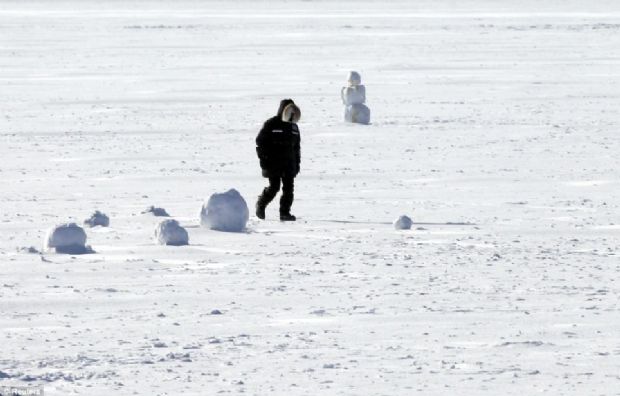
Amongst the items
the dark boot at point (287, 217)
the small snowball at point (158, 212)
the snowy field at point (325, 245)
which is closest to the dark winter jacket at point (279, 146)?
the dark boot at point (287, 217)

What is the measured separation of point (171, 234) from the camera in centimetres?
984

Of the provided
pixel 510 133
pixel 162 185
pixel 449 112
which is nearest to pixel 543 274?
pixel 162 185

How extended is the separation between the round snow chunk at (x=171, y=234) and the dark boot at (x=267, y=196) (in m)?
1.30

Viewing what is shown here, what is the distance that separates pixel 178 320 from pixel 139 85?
63.6 feet

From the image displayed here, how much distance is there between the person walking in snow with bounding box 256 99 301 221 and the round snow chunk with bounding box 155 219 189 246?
49.8 inches

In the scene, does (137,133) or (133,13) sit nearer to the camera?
(137,133)

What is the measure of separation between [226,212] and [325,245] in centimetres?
90

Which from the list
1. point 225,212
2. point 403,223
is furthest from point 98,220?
point 403,223

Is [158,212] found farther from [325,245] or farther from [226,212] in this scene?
→ [325,245]

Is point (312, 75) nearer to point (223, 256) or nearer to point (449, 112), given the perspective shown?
point (449, 112)

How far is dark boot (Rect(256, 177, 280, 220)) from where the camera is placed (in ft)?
36.3

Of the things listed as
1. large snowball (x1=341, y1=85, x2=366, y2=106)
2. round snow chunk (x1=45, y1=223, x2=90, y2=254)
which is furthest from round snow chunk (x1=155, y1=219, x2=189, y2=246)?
large snowball (x1=341, y1=85, x2=366, y2=106)

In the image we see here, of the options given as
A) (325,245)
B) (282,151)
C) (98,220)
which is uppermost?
(282,151)

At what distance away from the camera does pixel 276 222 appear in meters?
11.0
